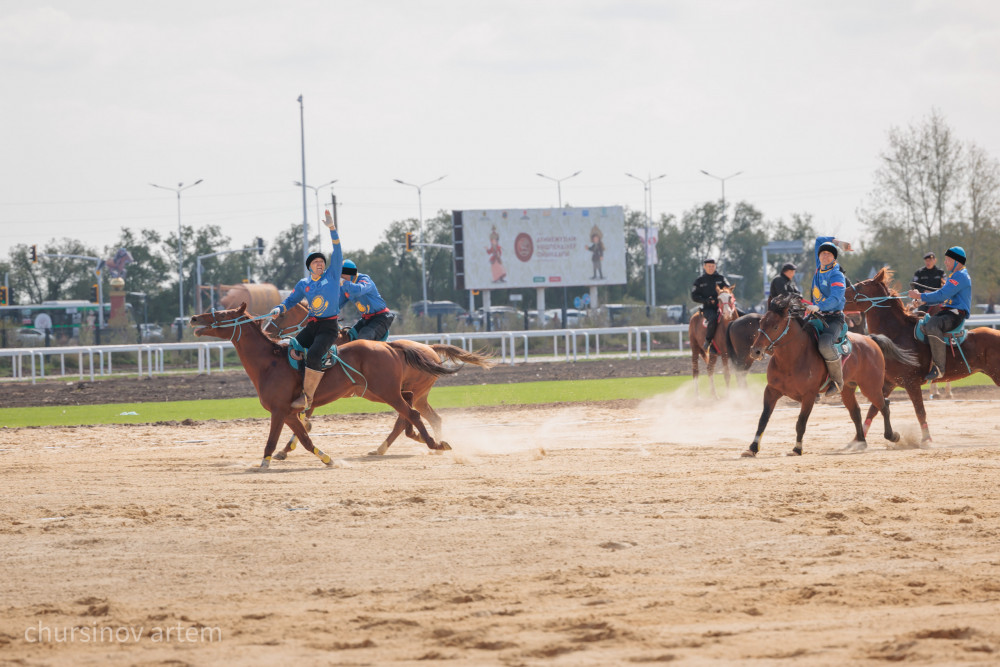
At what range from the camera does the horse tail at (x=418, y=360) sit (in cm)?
1266

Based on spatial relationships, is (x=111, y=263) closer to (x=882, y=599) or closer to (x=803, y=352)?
(x=803, y=352)

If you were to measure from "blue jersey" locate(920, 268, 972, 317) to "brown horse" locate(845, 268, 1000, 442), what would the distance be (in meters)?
0.47

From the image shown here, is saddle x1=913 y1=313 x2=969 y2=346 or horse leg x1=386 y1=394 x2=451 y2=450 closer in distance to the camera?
horse leg x1=386 y1=394 x2=451 y2=450

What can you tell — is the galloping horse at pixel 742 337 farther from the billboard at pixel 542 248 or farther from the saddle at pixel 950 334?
the billboard at pixel 542 248

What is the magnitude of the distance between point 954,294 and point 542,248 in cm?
4800

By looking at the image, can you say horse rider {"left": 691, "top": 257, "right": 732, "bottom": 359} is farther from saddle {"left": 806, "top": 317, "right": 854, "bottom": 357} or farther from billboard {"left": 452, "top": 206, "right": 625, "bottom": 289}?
billboard {"left": 452, "top": 206, "right": 625, "bottom": 289}

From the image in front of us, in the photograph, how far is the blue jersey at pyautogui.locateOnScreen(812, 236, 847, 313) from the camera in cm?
1236

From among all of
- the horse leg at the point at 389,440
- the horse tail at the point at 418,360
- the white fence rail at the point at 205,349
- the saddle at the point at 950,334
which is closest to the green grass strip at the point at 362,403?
the white fence rail at the point at 205,349

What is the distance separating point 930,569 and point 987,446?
6.44 metres

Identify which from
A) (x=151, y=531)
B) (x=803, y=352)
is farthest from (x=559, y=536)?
(x=803, y=352)

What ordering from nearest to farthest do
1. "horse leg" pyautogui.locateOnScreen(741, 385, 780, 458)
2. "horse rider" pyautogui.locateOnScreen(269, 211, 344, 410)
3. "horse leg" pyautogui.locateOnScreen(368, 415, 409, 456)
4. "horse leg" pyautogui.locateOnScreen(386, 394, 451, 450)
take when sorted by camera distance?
"horse leg" pyautogui.locateOnScreen(741, 385, 780, 458)
"horse rider" pyautogui.locateOnScreen(269, 211, 344, 410)
"horse leg" pyautogui.locateOnScreen(386, 394, 451, 450)
"horse leg" pyautogui.locateOnScreen(368, 415, 409, 456)

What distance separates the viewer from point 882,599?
5793 millimetres

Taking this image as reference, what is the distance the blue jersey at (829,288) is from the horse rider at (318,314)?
557cm

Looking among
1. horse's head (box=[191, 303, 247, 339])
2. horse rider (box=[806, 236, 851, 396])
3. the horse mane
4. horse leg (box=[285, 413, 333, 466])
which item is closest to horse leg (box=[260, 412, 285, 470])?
horse leg (box=[285, 413, 333, 466])
